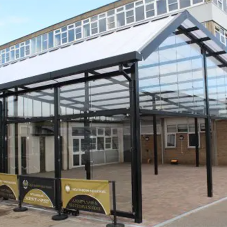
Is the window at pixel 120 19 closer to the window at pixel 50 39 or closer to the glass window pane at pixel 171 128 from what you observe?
the window at pixel 50 39

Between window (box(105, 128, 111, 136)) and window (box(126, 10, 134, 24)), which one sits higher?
window (box(126, 10, 134, 24))

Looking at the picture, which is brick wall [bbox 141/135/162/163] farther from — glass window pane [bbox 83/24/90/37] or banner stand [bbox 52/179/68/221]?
banner stand [bbox 52/179/68/221]

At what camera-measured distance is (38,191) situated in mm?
8117

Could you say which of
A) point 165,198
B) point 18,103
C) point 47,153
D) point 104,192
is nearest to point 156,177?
point 165,198

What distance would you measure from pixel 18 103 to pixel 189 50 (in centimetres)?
543

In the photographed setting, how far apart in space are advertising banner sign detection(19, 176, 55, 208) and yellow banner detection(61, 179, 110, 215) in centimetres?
37

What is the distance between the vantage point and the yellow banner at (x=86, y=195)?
688 centimetres

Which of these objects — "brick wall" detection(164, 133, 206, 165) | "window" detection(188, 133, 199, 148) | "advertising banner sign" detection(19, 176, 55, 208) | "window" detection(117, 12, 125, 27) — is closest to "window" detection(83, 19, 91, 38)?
"window" detection(117, 12, 125, 27)

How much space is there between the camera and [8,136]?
34.4 ft

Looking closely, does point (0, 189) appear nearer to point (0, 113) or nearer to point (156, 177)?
point (0, 113)

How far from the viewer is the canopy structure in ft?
23.9

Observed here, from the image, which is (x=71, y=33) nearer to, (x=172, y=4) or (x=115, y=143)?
(x=172, y=4)

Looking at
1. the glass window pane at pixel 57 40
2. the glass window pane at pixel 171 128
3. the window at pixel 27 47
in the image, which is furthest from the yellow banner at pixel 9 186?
the window at pixel 27 47

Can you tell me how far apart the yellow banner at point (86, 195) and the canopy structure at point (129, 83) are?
672 millimetres
